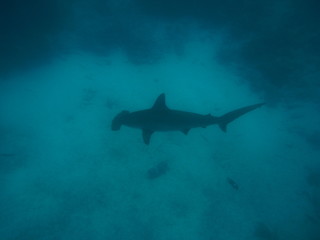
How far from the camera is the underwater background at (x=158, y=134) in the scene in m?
8.39

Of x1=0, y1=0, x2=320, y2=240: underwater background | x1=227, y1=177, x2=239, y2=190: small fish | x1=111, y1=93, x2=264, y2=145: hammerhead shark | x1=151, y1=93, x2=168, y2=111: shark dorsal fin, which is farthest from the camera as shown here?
x1=227, y1=177, x2=239, y2=190: small fish

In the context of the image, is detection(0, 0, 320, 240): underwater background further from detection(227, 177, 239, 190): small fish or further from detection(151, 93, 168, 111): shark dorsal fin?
detection(151, 93, 168, 111): shark dorsal fin

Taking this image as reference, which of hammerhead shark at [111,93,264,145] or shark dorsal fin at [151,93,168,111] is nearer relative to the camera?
shark dorsal fin at [151,93,168,111]

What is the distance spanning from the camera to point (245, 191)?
31.0ft

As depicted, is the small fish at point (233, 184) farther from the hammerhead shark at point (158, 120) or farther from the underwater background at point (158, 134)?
the hammerhead shark at point (158, 120)

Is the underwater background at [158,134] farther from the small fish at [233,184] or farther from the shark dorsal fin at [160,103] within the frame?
the shark dorsal fin at [160,103]

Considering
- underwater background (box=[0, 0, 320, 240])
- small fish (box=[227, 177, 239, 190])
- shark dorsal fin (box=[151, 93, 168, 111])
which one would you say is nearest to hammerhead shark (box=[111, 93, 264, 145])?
shark dorsal fin (box=[151, 93, 168, 111])

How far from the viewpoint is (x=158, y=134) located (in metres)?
10.6

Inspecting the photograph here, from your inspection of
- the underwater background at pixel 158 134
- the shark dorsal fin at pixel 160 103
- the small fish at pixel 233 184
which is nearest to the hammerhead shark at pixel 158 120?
the shark dorsal fin at pixel 160 103

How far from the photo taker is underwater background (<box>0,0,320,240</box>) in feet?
27.5

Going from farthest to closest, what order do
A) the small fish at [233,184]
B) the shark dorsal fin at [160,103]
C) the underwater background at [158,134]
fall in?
the small fish at [233,184] < the underwater background at [158,134] < the shark dorsal fin at [160,103]

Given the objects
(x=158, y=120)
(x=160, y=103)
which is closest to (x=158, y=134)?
(x=158, y=120)

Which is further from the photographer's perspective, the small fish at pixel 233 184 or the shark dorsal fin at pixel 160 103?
the small fish at pixel 233 184

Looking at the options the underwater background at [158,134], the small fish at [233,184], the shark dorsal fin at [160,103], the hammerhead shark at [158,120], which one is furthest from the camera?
the small fish at [233,184]
